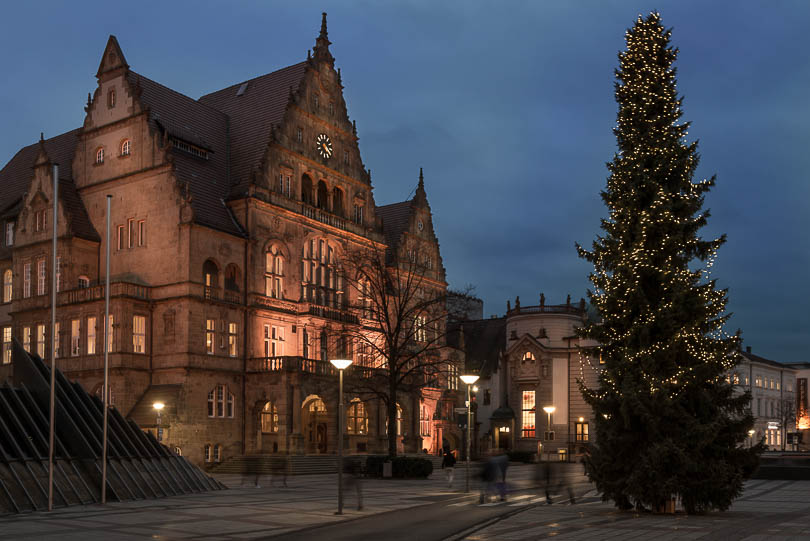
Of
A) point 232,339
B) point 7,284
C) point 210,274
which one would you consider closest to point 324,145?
point 210,274

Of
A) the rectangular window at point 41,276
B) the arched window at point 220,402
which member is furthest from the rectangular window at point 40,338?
the arched window at point 220,402

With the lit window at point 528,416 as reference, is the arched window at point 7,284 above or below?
above

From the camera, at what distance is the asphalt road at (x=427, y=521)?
69.0ft

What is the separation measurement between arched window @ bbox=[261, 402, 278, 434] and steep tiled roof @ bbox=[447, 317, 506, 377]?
1464 inches

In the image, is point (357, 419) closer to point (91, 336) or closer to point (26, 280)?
point (91, 336)

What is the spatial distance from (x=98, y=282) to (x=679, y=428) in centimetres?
4075

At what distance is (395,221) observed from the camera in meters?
74.9

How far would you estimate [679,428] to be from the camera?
80.1 ft

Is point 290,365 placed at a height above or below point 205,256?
below

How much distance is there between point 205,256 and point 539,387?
41.2 metres

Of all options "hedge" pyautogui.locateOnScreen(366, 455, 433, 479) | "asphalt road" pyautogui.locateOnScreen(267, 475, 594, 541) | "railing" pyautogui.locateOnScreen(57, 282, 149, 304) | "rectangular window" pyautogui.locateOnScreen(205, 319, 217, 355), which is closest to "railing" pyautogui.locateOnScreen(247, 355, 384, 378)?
"rectangular window" pyautogui.locateOnScreen(205, 319, 217, 355)

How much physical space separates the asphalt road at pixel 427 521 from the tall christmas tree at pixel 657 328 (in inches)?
163

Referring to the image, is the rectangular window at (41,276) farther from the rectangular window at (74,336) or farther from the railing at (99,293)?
the rectangular window at (74,336)

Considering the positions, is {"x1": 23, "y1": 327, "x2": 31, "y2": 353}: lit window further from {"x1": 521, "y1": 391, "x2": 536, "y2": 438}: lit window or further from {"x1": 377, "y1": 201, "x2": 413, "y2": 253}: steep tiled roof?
{"x1": 521, "y1": 391, "x2": 536, "y2": 438}: lit window
